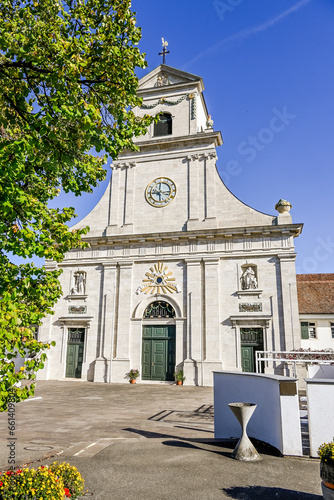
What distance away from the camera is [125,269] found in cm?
2361

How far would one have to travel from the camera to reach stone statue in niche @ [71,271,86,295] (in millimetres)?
24219

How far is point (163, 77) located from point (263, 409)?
2545 cm

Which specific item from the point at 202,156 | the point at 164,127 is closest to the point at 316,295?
the point at 202,156

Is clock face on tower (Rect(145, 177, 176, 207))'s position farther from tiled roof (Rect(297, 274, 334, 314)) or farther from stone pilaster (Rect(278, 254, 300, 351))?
tiled roof (Rect(297, 274, 334, 314))

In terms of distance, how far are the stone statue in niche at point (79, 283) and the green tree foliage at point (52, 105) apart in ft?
54.9

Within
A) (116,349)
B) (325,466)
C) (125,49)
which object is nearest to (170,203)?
(116,349)

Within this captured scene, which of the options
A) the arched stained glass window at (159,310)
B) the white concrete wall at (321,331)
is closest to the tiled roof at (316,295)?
the white concrete wall at (321,331)

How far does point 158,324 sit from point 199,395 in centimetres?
654

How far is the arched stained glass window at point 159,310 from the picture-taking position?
22.5m

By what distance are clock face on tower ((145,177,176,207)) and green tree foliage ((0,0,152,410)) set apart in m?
16.3

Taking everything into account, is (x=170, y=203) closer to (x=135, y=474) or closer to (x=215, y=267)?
(x=215, y=267)

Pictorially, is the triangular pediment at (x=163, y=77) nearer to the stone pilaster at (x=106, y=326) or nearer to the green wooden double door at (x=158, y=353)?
the stone pilaster at (x=106, y=326)

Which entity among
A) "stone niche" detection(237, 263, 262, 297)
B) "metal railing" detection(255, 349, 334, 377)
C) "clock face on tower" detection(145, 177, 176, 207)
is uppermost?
"clock face on tower" detection(145, 177, 176, 207)

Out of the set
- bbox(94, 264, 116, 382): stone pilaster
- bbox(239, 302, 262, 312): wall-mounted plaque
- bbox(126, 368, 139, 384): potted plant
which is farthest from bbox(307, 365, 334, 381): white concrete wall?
bbox(94, 264, 116, 382): stone pilaster
